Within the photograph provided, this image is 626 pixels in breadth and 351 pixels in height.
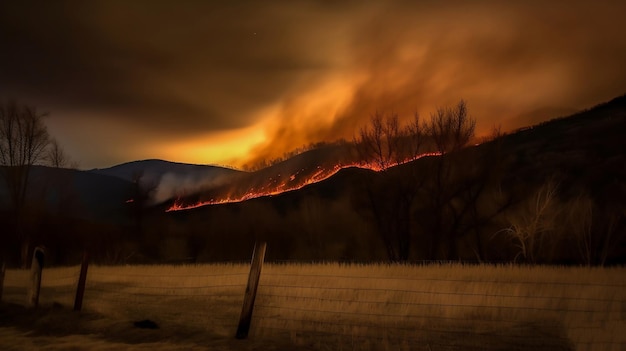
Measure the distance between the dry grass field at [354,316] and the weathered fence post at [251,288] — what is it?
239 millimetres

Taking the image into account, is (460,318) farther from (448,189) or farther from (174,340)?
(448,189)

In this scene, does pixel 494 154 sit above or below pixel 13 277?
above

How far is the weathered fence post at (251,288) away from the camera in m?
10.2

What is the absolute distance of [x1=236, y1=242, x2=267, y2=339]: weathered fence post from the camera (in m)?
10.2

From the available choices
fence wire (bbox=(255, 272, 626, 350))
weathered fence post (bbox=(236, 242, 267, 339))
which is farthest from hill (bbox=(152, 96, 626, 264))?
weathered fence post (bbox=(236, 242, 267, 339))

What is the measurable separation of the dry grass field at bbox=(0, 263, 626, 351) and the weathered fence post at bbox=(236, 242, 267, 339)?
0.24 metres

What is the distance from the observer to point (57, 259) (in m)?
50.1

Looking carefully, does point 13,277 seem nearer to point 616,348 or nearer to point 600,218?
point 616,348

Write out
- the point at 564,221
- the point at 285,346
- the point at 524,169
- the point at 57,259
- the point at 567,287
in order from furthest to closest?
the point at 524,169 < the point at 57,259 < the point at 564,221 < the point at 567,287 < the point at 285,346

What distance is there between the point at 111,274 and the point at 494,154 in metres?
26.7

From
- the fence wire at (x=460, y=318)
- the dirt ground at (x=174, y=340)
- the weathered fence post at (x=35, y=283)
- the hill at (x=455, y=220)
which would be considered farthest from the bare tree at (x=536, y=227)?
the weathered fence post at (x=35, y=283)

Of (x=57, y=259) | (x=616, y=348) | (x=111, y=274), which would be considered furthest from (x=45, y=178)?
(x=616, y=348)

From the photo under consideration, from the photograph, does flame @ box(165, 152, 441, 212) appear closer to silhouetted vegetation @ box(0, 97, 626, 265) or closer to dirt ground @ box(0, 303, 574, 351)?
silhouetted vegetation @ box(0, 97, 626, 265)

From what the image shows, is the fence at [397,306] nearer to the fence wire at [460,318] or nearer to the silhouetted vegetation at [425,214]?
the fence wire at [460,318]
